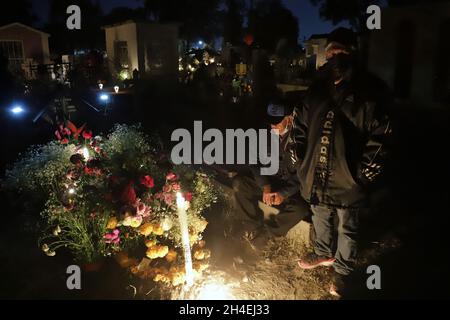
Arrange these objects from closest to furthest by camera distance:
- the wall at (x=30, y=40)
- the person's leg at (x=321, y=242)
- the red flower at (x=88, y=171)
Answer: the person's leg at (x=321, y=242), the red flower at (x=88, y=171), the wall at (x=30, y=40)

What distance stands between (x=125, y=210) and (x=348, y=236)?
1964 millimetres

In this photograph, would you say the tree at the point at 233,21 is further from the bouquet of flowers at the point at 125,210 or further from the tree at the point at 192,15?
the bouquet of flowers at the point at 125,210

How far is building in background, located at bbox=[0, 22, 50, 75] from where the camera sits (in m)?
24.7

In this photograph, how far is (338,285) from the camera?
10.6 feet

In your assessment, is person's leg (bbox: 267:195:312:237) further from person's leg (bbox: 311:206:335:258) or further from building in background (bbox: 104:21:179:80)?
building in background (bbox: 104:21:179:80)

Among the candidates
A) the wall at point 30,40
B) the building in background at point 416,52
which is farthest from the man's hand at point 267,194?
the wall at point 30,40

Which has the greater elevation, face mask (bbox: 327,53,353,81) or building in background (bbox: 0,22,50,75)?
building in background (bbox: 0,22,50,75)

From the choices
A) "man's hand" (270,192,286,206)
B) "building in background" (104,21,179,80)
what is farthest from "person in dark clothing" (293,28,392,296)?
"building in background" (104,21,179,80)

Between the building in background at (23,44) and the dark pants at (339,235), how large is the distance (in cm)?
2572

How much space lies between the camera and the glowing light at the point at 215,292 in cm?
316

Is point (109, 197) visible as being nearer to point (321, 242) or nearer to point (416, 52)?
point (321, 242)

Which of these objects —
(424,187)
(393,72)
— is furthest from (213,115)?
(424,187)

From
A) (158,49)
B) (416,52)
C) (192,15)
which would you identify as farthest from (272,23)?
(416,52)

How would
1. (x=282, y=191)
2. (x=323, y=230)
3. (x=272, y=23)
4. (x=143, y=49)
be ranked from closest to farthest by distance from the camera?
(x=323, y=230), (x=282, y=191), (x=143, y=49), (x=272, y=23)
